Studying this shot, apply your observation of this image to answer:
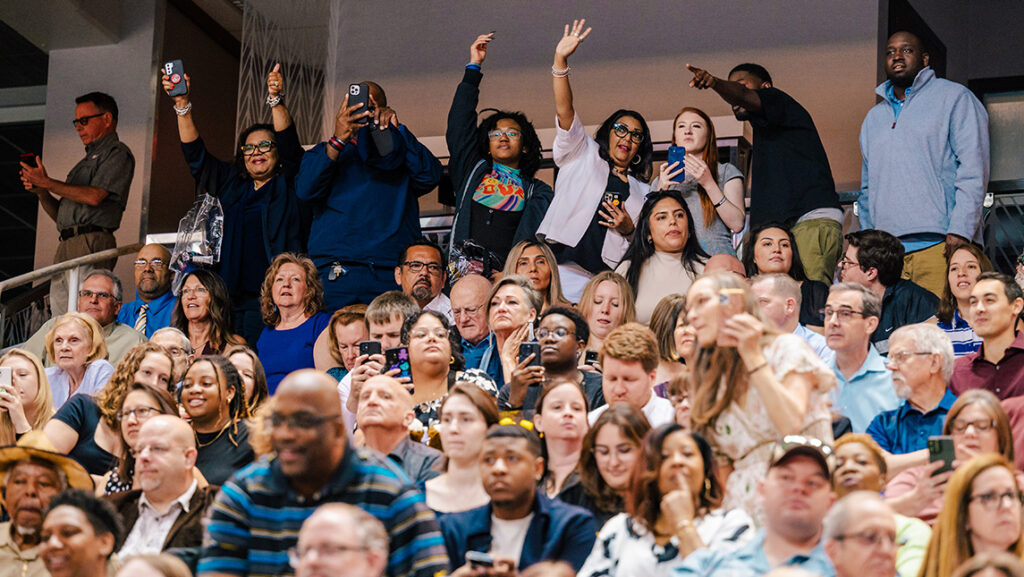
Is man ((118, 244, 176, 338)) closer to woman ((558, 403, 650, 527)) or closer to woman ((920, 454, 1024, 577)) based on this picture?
woman ((558, 403, 650, 527))

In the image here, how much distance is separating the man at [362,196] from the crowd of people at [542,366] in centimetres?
2

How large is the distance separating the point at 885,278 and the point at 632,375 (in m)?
1.83

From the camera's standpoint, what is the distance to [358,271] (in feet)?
26.0

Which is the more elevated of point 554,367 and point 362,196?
point 362,196

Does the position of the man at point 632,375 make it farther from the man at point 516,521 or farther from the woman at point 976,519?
the woman at point 976,519

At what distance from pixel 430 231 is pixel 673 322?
9.78ft

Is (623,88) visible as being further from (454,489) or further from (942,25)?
(454,489)

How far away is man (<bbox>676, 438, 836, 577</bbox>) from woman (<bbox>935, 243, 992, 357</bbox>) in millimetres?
2725

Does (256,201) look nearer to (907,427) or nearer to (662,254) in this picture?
(662,254)

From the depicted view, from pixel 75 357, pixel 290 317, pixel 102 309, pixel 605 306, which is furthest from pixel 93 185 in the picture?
pixel 605 306

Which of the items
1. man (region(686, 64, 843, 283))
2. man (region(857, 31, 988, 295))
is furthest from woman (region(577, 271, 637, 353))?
man (region(857, 31, 988, 295))

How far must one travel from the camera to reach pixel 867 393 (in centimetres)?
581

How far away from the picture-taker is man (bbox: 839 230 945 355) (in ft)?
22.0

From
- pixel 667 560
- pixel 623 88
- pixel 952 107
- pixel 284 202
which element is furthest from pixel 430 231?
pixel 667 560
